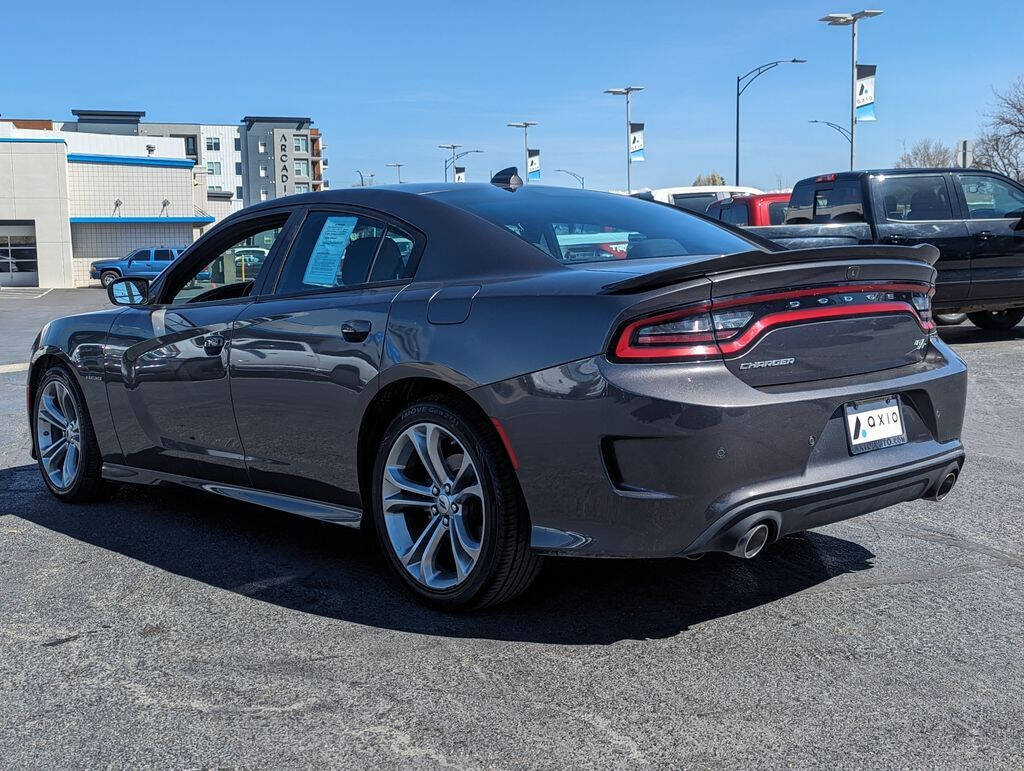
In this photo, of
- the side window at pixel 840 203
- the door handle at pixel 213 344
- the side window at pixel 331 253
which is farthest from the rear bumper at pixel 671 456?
the side window at pixel 840 203

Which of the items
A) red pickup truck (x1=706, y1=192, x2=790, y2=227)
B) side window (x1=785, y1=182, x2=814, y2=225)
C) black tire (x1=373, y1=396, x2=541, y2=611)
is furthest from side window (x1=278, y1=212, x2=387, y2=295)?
red pickup truck (x1=706, y1=192, x2=790, y2=227)

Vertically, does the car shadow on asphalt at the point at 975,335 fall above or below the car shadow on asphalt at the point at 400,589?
above

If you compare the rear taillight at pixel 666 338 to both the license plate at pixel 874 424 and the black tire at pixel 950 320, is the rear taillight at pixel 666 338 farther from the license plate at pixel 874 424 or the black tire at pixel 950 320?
the black tire at pixel 950 320

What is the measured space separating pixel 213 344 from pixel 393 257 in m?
1.01

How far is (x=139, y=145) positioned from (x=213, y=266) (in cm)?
6431

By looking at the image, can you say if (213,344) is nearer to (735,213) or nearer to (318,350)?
(318,350)

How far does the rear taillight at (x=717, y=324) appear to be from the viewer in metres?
3.42

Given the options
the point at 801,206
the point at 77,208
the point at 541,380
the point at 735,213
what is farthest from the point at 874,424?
the point at 77,208

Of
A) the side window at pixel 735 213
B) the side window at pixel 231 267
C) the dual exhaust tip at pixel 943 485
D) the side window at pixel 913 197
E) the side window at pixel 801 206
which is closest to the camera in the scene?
the dual exhaust tip at pixel 943 485

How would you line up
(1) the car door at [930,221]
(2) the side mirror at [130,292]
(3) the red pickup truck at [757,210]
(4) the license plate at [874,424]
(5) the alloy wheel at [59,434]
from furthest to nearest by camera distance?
1. (3) the red pickup truck at [757,210]
2. (1) the car door at [930,221]
3. (5) the alloy wheel at [59,434]
4. (2) the side mirror at [130,292]
5. (4) the license plate at [874,424]

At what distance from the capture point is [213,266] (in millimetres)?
5375

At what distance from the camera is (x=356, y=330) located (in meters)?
4.19

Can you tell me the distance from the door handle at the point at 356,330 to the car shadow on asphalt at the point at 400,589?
36.7 inches

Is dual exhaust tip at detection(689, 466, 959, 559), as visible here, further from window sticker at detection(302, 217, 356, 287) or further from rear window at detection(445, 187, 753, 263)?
window sticker at detection(302, 217, 356, 287)
